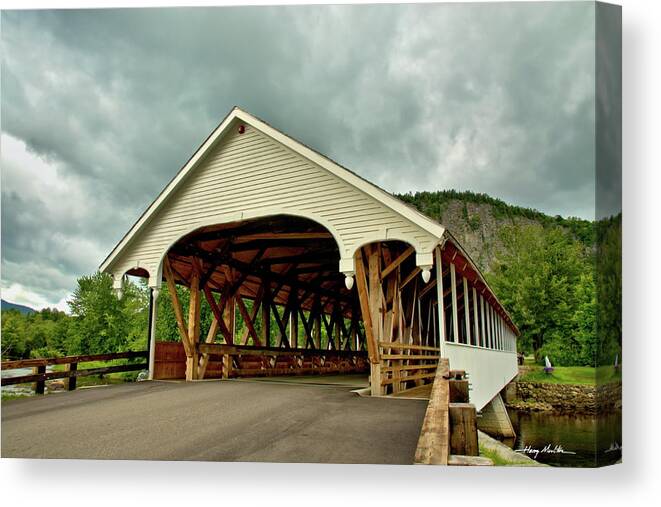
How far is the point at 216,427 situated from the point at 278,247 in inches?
294

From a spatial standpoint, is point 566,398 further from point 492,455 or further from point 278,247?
point 278,247

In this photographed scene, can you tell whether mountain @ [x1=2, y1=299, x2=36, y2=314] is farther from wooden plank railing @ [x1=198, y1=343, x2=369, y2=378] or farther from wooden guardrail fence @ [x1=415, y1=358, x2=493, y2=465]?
wooden guardrail fence @ [x1=415, y1=358, x2=493, y2=465]

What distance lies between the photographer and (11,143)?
8.15 meters

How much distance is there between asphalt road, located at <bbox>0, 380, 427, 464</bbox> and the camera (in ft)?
17.6

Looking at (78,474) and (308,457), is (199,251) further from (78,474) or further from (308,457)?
(308,457)

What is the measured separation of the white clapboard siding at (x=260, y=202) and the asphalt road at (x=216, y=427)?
244 cm

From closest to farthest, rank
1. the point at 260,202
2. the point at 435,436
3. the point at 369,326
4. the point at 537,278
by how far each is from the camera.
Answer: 1. the point at 435,436
2. the point at 369,326
3. the point at 260,202
4. the point at 537,278

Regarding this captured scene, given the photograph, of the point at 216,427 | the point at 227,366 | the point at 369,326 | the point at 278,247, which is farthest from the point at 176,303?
the point at 216,427

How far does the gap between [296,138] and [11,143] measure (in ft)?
14.4

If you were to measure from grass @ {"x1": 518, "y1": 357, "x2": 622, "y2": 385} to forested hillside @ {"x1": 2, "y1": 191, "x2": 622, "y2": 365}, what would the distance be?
16 centimetres

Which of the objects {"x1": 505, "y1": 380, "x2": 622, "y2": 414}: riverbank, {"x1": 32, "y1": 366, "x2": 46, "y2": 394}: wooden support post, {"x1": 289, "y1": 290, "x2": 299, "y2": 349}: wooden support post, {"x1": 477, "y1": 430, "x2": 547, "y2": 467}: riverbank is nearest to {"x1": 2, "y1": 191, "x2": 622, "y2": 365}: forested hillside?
{"x1": 505, "y1": 380, "x2": 622, "y2": 414}: riverbank

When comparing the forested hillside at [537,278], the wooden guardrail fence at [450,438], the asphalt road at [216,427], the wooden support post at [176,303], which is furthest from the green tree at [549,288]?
the wooden support post at [176,303]

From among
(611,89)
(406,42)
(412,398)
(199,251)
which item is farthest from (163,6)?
(412,398)

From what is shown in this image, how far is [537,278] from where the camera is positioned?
54.0ft
